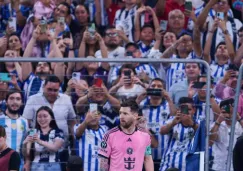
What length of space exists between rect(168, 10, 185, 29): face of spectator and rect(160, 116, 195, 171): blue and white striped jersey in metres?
3.02

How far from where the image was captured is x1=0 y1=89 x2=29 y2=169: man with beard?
43.2 feet

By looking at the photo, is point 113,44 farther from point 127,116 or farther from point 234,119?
point 127,116

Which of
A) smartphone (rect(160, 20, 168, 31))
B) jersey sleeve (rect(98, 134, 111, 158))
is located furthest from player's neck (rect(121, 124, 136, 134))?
smartphone (rect(160, 20, 168, 31))

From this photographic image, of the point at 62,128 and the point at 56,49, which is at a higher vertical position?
the point at 56,49

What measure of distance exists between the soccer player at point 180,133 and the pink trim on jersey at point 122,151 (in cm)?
122

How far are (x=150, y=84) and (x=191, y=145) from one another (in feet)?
3.83

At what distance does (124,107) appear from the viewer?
466 inches

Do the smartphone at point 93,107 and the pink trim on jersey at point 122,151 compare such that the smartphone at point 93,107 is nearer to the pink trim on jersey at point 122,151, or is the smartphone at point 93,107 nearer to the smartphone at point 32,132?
the smartphone at point 32,132

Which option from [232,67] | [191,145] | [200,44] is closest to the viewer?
[191,145]

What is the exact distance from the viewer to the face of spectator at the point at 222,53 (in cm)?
1481

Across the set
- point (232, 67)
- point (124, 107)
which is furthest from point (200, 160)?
point (232, 67)

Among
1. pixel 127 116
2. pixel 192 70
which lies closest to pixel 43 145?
pixel 127 116

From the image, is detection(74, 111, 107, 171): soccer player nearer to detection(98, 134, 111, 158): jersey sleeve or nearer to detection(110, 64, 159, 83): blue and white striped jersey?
detection(110, 64, 159, 83): blue and white striped jersey

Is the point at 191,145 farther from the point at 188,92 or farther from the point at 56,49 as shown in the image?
the point at 56,49
